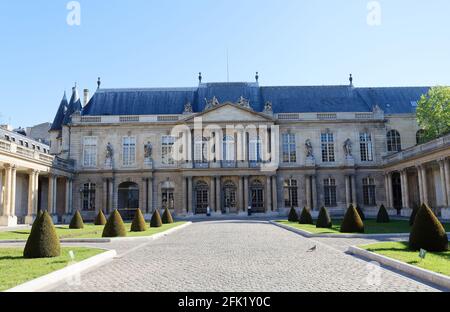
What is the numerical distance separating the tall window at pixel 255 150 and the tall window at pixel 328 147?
6171 millimetres

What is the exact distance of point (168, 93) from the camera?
146 feet

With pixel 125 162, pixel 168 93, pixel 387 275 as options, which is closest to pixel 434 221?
pixel 387 275

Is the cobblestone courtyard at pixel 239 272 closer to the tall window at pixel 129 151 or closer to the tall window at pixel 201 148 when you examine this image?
the tall window at pixel 201 148

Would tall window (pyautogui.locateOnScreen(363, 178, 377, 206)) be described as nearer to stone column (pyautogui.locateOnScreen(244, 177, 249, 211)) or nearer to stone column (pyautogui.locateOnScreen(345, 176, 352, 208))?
stone column (pyautogui.locateOnScreen(345, 176, 352, 208))

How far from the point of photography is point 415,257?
9914 mm

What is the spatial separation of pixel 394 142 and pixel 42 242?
37.1m

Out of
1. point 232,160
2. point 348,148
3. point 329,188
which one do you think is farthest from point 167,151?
point 348,148

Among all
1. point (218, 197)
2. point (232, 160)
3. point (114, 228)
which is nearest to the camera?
point (114, 228)

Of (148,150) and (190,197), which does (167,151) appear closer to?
(148,150)

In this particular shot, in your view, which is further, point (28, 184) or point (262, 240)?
point (28, 184)

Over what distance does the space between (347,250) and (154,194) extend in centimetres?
2951

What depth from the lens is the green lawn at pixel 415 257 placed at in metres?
8.45

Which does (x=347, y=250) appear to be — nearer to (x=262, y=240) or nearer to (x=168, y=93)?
(x=262, y=240)

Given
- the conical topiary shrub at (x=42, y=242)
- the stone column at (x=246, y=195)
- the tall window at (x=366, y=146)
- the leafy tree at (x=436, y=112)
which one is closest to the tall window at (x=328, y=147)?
the tall window at (x=366, y=146)
